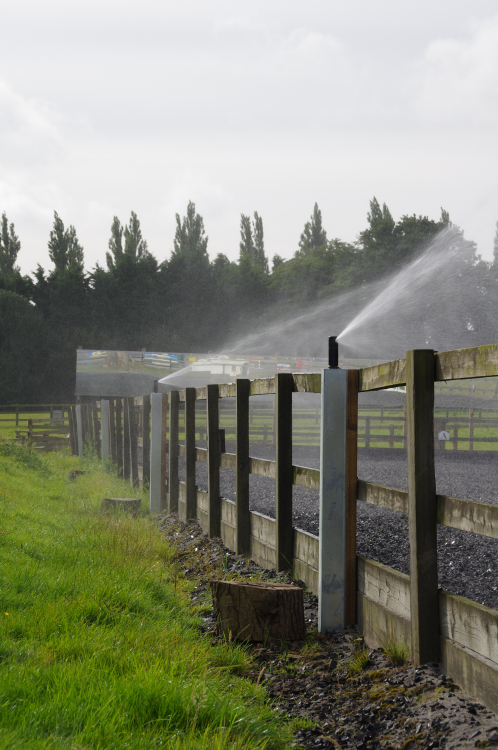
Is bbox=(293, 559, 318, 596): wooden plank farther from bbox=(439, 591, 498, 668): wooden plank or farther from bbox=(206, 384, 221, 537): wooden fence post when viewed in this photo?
bbox=(206, 384, 221, 537): wooden fence post

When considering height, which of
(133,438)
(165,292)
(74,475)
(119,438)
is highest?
(165,292)

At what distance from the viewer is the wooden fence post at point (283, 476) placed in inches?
189

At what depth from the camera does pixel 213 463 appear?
6.72 m

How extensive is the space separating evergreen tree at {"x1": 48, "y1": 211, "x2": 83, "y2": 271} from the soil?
60063 millimetres

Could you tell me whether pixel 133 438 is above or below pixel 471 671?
above

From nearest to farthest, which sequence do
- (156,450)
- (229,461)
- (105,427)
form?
(229,461)
(156,450)
(105,427)

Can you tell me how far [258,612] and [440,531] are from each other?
3.52 metres

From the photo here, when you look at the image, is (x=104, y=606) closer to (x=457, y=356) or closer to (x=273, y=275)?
(x=457, y=356)

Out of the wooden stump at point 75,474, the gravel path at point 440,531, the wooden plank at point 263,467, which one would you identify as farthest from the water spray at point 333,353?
the wooden stump at point 75,474

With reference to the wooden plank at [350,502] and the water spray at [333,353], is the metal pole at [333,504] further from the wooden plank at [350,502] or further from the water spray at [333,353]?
the water spray at [333,353]

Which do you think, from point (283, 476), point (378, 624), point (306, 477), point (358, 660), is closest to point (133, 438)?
point (283, 476)

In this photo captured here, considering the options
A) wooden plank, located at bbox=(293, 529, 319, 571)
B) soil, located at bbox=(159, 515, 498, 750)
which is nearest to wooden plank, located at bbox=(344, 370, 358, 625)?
soil, located at bbox=(159, 515, 498, 750)

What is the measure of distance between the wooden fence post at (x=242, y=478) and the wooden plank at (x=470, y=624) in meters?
2.91

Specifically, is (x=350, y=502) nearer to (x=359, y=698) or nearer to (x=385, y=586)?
(x=385, y=586)
